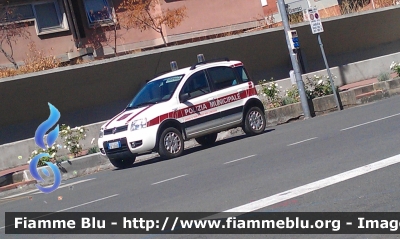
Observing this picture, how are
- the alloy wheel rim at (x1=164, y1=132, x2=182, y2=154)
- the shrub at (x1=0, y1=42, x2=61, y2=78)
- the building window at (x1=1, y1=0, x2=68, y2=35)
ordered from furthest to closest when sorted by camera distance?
the building window at (x1=1, y1=0, x2=68, y2=35)
the shrub at (x1=0, y1=42, x2=61, y2=78)
the alloy wheel rim at (x1=164, y1=132, x2=182, y2=154)

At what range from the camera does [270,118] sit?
19188 mm

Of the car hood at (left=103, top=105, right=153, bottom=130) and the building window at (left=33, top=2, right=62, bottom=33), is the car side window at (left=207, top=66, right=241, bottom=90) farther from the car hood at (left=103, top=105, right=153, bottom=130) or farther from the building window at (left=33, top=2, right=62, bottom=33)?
the building window at (left=33, top=2, right=62, bottom=33)

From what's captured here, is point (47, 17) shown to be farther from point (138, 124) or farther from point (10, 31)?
point (138, 124)

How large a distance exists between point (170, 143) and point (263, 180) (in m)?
5.12

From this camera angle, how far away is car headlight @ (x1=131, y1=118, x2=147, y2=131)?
14156 mm

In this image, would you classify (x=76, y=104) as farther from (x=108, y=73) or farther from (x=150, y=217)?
(x=150, y=217)

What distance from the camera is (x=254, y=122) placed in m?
16.5

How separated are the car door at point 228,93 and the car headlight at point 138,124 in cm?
207

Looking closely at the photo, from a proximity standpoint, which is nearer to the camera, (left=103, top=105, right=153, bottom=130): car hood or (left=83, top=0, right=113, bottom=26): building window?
(left=103, top=105, right=153, bottom=130): car hood

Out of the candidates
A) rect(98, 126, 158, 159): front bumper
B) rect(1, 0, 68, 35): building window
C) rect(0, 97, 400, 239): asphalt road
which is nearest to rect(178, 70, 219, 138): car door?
rect(0, 97, 400, 239): asphalt road

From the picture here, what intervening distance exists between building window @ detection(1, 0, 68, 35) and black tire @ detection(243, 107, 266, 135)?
10.9 metres

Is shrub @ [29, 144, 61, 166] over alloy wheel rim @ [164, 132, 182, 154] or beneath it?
over

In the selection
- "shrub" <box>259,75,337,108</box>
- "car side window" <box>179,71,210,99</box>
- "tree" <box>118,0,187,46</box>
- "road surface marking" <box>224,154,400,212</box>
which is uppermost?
"tree" <box>118,0,187,46</box>

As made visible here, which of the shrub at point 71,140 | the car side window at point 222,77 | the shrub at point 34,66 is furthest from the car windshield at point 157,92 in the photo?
the shrub at point 34,66
